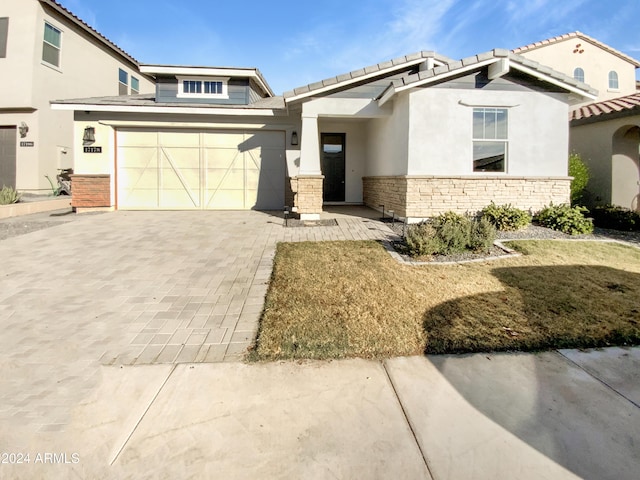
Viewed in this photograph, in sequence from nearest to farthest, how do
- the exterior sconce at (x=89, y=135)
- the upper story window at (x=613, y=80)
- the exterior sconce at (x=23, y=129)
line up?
the exterior sconce at (x=89, y=135) → the exterior sconce at (x=23, y=129) → the upper story window at (x=613, y=80)

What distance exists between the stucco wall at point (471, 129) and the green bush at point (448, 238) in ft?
9.24

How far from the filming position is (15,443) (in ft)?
7.91

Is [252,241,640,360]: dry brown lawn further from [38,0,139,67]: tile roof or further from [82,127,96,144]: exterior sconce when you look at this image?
[38,0,139,67]: tile roof

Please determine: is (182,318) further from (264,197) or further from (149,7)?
(149,7)

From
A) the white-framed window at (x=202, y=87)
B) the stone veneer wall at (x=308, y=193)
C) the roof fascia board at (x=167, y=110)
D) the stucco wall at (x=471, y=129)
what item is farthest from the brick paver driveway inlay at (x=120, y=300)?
the white-framed window at (x=202, y=87)

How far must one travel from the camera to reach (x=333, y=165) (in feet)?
49.6

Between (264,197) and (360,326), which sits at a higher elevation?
(264,197)

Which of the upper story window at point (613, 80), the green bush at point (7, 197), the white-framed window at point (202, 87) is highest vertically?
the upper story window at point (613, 80)

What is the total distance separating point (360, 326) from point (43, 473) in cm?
275

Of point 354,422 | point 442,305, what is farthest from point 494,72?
point 354,422

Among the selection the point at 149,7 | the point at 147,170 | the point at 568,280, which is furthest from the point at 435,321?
the point at 149,7

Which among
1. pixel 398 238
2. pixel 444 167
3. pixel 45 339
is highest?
pixel 444 167

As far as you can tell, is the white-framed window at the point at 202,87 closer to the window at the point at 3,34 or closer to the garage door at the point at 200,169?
the garage door at the point at 200,169

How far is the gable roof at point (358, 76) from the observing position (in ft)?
34.1
